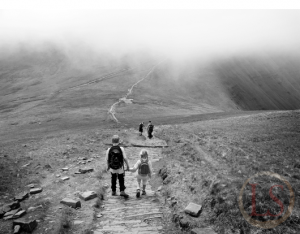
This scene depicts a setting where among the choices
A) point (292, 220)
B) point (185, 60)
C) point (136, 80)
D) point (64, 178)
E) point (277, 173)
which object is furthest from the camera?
point (185, 60)

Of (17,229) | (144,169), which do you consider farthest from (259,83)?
(17,229)

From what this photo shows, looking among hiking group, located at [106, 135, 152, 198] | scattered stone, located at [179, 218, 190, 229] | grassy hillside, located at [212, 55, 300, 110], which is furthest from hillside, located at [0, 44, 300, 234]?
grassy hillside, located at [212, 55, 300, 110]

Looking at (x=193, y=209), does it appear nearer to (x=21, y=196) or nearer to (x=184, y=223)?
(x=184, y=223)

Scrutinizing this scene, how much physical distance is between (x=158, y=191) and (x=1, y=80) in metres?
155

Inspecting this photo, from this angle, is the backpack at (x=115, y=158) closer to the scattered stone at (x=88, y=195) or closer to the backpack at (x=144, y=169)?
the backpack at (x=144, y=169)

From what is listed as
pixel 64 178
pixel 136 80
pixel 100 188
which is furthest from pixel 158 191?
pixel 136 80

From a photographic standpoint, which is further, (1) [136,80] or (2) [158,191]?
(1) [136,80]

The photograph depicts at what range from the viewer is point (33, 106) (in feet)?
255

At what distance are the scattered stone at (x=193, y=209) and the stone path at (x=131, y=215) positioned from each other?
1.21 meters

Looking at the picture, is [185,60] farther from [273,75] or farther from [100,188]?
[100,188]

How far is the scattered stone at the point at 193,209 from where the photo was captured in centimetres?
847

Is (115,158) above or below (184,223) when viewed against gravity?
above

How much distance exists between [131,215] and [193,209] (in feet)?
8.66

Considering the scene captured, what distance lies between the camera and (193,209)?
8.66 meters
